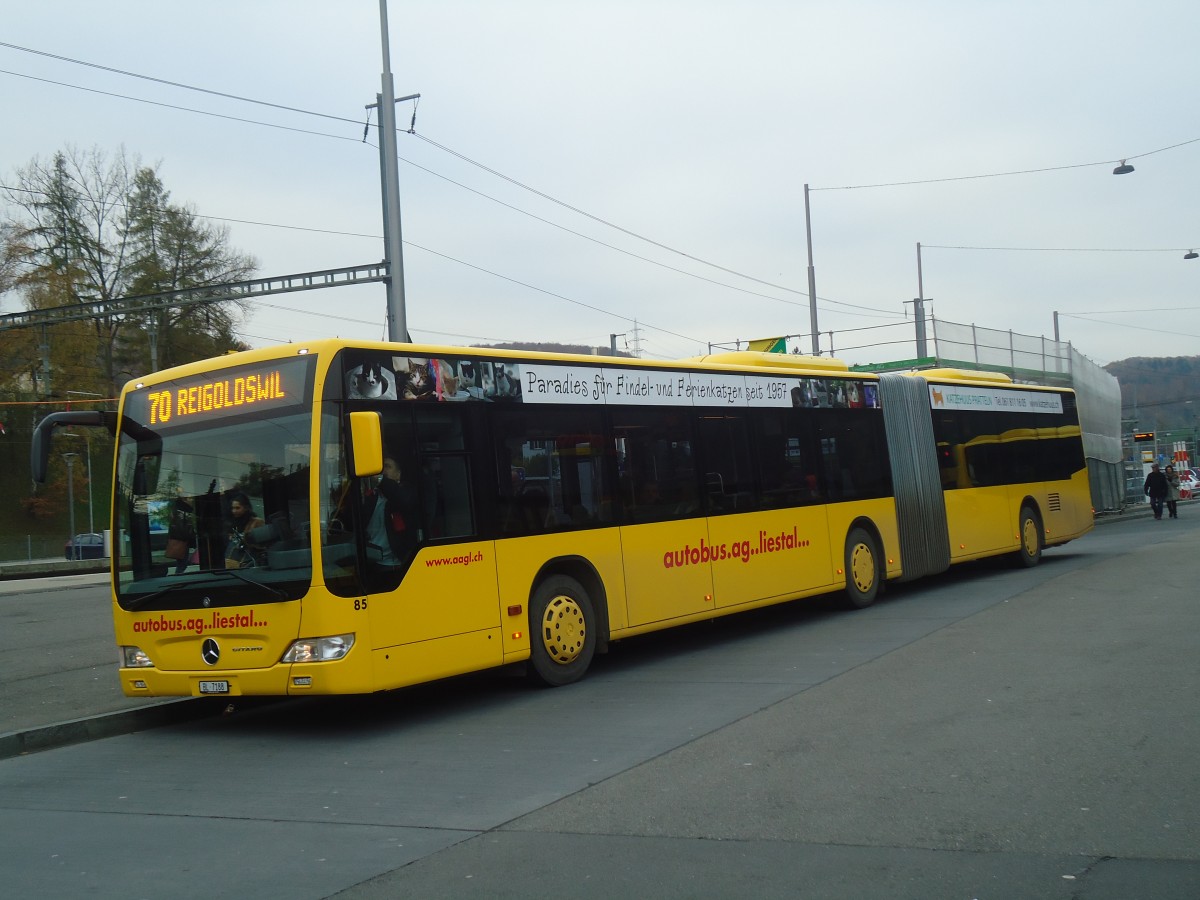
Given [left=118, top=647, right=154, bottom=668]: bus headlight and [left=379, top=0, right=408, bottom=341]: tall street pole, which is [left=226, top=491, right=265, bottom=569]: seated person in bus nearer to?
[left=118, top=647, right=154, bottom=668]: bus headlight

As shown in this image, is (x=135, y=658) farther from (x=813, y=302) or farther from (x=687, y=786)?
(x=813, y=302)

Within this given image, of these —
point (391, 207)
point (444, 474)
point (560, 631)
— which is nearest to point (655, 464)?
point (560, 631)

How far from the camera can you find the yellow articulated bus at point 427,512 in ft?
29.7

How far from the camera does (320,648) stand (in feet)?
29.1

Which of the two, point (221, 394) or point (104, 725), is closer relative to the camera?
point (221, 394)

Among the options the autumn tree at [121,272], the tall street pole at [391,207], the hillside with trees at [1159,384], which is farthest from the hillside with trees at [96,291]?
the hillside with trees at [1159,384]

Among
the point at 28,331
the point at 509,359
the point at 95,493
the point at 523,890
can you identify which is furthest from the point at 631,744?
the point at 95,493

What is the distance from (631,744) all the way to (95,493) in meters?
60.8

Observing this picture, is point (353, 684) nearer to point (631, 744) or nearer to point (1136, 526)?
point (631, 744)

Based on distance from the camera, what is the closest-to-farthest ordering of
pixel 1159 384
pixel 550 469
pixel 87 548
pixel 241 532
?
pixel 241 532
pixel 550 469
pixel 87 548
pixel 1159 384

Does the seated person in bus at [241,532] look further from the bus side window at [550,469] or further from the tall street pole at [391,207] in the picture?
the tall street pole at [391,207]

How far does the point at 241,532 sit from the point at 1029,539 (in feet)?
50.8

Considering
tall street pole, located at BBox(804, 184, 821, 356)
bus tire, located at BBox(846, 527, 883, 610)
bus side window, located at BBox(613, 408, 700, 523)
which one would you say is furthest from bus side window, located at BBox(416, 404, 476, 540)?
tall street pole, located at BBox(804, 184, 821, 356)

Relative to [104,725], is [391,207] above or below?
above
